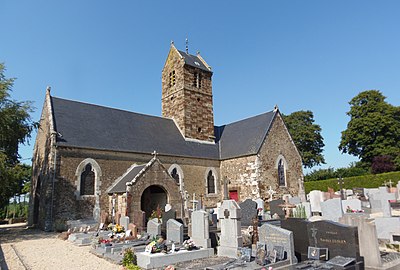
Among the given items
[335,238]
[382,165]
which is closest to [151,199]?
[335,238]

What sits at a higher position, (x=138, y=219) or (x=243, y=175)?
(x=243, y=175)

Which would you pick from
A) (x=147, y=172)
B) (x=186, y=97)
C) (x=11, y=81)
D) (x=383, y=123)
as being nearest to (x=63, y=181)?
(x=147, y=172)

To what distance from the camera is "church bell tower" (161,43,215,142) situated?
23875 mm

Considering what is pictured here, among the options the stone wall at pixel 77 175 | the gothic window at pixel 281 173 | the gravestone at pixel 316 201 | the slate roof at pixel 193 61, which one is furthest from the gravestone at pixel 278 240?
the slate roof at pixel 193 61

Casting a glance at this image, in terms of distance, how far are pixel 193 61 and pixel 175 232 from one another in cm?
1921

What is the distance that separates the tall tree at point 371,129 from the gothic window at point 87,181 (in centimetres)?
3162

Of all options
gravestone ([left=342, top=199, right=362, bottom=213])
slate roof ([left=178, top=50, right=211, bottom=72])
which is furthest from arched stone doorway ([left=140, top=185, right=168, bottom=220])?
slate roof ([left=178, top=50, right=211, bottom=72])

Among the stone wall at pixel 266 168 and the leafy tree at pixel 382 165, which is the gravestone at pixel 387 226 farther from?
the leafy tree at pixel 382 165

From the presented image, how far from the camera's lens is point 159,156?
19188 millimetres

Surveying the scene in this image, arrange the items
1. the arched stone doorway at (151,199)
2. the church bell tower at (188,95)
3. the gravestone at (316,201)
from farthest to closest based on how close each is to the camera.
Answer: the church bell tower at (188,95)
the arched stone doorway at (151,199)
the gravestone at (316,201)

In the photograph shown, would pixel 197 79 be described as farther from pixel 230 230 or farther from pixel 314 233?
pixel 314 233

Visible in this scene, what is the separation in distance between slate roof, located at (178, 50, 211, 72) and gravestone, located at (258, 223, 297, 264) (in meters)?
19.4

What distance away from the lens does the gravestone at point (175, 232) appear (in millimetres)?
9781

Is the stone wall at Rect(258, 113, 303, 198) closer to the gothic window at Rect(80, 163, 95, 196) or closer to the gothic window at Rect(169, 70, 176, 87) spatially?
the gothic window at Rect(169, 70, 176, 87)
